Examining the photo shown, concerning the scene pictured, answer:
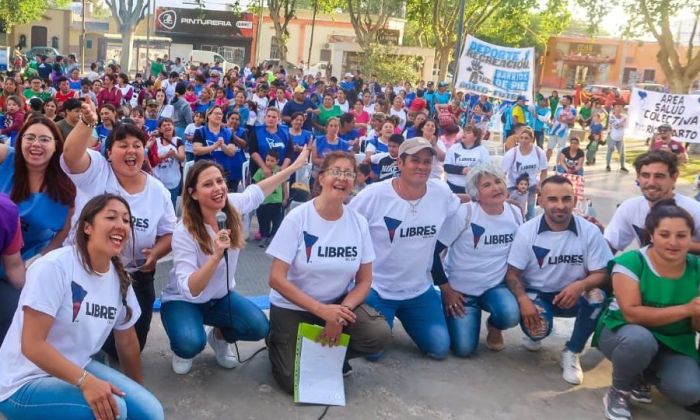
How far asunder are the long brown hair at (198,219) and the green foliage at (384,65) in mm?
28547

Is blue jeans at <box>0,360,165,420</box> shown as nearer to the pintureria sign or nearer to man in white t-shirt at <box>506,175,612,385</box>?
man in white t-shirt at <box>506,175,612,385</box>

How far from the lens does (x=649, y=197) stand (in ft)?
14.8

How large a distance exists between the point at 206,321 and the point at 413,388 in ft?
4.53

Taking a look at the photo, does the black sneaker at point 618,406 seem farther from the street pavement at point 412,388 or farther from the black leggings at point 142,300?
the black leggings at point 142,300

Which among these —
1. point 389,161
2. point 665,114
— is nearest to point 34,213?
point 389,161

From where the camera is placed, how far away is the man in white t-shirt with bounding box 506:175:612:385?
4.29 metres

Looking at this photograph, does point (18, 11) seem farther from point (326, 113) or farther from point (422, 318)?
point (422, 318)

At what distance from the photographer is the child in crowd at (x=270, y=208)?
7516 millimetres

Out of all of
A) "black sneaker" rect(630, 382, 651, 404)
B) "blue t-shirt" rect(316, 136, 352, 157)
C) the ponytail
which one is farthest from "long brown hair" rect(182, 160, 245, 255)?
"blue t-shirt" rect(316, 136, 352, 157)

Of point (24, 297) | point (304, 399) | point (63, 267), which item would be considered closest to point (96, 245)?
point (63, 267)

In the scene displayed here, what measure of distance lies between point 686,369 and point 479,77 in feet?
34.2

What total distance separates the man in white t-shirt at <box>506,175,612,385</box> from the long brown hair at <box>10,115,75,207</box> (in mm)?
2959

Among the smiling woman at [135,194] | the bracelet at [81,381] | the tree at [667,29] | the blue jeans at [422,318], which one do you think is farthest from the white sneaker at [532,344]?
the tree at [667,29]

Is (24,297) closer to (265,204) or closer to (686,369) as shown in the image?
(686,369)
